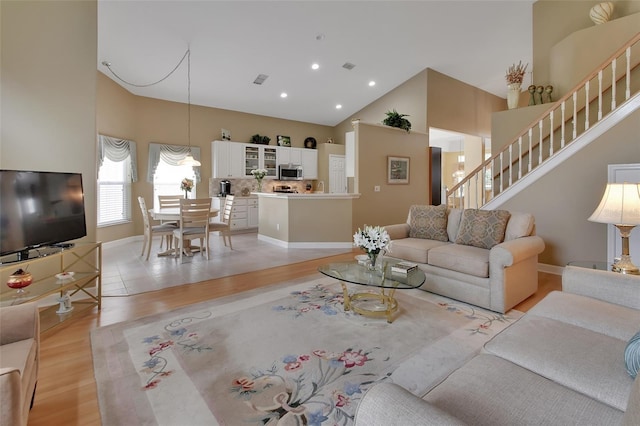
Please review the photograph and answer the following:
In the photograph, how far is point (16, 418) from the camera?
104cm

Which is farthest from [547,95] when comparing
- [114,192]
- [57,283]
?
[114,192]

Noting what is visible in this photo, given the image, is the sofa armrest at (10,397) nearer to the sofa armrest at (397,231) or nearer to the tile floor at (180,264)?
the tile floor at (180,264)

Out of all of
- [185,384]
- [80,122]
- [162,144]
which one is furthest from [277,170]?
[185,384]

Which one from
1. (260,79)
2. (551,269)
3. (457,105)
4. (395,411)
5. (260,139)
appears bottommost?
(551,269)

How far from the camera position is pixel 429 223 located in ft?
12.8

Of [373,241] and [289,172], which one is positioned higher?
[289,172]

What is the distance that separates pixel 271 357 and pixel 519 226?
9.20 ft

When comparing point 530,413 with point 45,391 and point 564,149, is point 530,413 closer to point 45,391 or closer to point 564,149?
point 45,391

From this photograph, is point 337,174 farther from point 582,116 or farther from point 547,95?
point 582,116

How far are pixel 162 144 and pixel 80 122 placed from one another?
13.0 feet

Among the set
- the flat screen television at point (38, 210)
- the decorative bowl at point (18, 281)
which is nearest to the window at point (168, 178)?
the flat screen television at point (38, 210)

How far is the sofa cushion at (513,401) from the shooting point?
98 centimetres

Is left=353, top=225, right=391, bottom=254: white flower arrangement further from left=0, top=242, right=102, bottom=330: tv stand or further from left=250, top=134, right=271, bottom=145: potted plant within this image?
left=250, top=134, right=271, bottom=145: potted plant

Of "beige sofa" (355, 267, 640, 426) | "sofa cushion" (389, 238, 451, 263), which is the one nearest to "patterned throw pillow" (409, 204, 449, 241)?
"sofa cushion" (389, 238, 451, 263)
